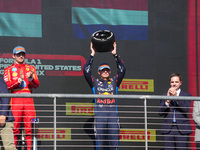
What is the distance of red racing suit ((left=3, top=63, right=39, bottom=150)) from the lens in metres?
5.32

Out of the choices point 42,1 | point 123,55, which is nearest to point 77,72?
point 123,55

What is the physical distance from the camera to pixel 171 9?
6598 mm

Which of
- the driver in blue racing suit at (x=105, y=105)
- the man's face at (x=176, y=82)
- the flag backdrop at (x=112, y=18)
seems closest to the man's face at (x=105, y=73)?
the driver in blue racing suit at (x=105, y=105)

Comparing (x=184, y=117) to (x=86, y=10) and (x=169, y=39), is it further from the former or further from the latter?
(x=86, y=10)

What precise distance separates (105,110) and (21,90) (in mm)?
1174

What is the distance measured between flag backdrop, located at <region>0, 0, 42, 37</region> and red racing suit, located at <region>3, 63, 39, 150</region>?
670 mm

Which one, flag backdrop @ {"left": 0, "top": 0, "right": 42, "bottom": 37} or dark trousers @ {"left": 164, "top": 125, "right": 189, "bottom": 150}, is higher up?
flag backdrop @ {"left": 0, "top": 0, "right": 42, "bottom": 37}

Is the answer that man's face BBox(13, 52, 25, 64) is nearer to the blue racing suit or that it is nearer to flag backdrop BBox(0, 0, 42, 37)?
flag backdrop BBox(0, 0, 42, 37)

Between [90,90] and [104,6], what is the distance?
135cm

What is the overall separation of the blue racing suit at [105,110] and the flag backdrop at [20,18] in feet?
3.93

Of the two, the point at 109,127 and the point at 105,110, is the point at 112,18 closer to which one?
the point at 105,110

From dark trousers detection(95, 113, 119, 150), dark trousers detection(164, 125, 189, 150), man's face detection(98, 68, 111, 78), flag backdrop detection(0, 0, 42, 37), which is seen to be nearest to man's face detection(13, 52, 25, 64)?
flag backdrop detection(0, 0, 42, 37)

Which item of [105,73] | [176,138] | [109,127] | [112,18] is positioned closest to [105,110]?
[109,127]

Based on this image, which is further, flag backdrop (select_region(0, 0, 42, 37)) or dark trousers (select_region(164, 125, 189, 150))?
flag backdrop (select_region(0, 0, 42, 37))
